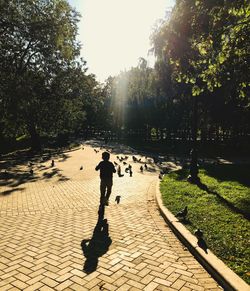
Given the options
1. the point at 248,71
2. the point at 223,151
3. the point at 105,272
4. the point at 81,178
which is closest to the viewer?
the point at 105,272

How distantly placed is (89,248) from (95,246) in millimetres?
155

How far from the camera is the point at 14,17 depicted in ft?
79.4

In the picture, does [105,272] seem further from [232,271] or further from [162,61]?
[162,61]

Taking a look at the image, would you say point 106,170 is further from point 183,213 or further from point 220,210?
point 220,210

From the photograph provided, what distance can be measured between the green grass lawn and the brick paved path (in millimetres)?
649

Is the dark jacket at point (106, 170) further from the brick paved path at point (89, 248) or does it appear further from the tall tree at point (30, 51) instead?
the tall tree at point (30, 51)

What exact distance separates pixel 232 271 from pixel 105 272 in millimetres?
2250

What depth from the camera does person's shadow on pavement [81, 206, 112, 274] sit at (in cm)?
579

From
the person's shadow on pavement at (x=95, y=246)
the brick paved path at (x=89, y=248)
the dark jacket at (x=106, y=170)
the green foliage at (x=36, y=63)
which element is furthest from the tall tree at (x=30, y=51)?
the person's shadow on pavement at (x=95, y=246)

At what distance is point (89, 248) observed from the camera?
21.7 feet

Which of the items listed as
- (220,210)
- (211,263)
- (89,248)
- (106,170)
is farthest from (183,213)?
(89,248)

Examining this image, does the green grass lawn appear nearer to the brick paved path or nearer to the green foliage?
the brick paved path

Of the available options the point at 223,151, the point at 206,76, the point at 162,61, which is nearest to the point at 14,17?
the point at 162,61

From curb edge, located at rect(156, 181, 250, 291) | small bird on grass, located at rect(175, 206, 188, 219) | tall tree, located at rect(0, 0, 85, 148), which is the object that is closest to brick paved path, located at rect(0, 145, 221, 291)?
curb edge, located at rect(156, 181, 250, 291)
